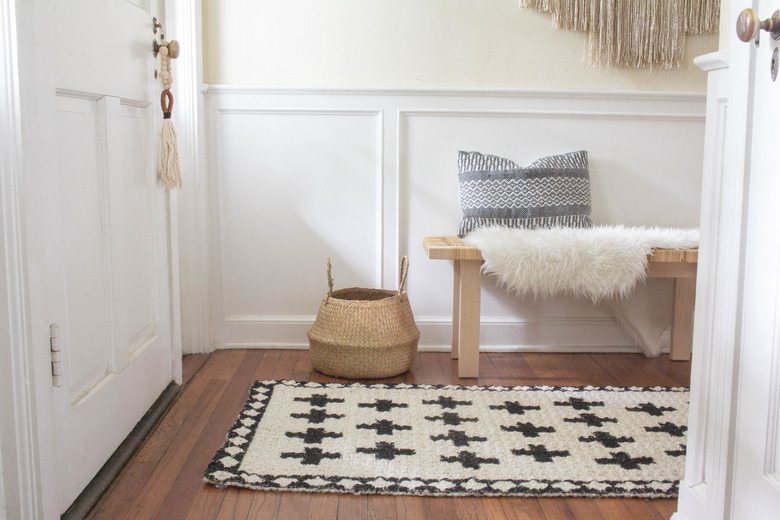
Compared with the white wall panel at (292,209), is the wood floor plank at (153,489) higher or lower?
lower

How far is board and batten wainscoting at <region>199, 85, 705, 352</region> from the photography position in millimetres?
2762

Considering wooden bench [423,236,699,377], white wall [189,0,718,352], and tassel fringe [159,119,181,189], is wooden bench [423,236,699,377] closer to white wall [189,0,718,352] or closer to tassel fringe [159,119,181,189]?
white wall [189,0,718,352]

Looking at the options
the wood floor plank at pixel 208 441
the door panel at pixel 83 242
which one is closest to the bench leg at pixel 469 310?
the wood floor plank at pixel 208 441

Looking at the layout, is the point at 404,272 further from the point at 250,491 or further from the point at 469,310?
the point at 250,491

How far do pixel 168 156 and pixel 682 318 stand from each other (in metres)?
1.88

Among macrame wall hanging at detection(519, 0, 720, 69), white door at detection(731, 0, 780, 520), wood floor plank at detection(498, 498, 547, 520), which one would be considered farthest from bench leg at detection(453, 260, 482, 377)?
white door at detection(731, 0, 780, 520)

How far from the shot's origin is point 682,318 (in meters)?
2.73

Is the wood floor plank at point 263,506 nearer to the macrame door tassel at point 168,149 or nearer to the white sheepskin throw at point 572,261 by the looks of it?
the macrame door tassel at point 168,149

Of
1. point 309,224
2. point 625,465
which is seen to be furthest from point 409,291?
point 625,465

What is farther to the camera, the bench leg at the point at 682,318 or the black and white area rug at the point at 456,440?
the bench leg at the point at 682,318

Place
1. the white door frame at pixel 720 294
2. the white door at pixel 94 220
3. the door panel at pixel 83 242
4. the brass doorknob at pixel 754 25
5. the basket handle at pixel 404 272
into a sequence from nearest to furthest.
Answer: the brass doorknob at pixel 754 25, the white door frame at pixel 720 294, the white door at pixel 94 220, the door panel at pixel 83 242, the basket handle at pixel 404 272

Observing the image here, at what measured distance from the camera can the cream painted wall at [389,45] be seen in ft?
8.93

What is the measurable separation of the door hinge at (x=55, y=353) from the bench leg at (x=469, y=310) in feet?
4.41

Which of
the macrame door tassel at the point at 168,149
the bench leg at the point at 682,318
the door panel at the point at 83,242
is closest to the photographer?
the door panel at the point at 83,242
